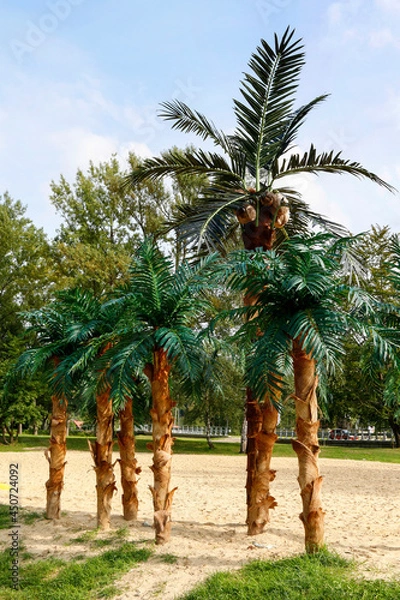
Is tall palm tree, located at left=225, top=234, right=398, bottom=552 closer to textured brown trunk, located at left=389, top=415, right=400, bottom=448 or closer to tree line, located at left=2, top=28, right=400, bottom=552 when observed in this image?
tree line, located at left=2, top=28, right=400, bottom=552

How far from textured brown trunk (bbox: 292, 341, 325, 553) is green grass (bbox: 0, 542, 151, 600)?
2.16 m

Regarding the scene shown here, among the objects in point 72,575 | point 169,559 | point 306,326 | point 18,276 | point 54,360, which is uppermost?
point 18,276

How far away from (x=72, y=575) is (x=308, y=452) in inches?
127

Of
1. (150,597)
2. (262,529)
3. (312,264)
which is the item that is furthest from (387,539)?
(312,264)

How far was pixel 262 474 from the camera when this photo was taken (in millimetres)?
7734

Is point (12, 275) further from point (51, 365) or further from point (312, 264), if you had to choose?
point (312, 264)

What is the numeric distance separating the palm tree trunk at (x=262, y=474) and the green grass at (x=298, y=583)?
1483 millimetres

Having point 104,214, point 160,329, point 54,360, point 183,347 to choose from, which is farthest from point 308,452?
point 104,214

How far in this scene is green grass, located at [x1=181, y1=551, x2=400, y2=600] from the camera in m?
5.32

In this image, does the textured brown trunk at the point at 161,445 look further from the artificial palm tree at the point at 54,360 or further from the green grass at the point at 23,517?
the green grass at the point at 23,517

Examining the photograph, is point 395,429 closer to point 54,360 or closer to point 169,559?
point 54,360

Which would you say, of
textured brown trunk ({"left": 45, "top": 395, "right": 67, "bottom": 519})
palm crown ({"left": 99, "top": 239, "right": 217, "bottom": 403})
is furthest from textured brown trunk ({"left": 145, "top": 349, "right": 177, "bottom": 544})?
textured brown trunk ({"left": 45, "top": 395, "right": 67, "bottom": 519})

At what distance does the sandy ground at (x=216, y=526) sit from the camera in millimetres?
6434

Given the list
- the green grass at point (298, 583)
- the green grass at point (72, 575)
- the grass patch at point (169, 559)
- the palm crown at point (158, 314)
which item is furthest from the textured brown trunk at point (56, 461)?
the green grass at point (298, 583)
